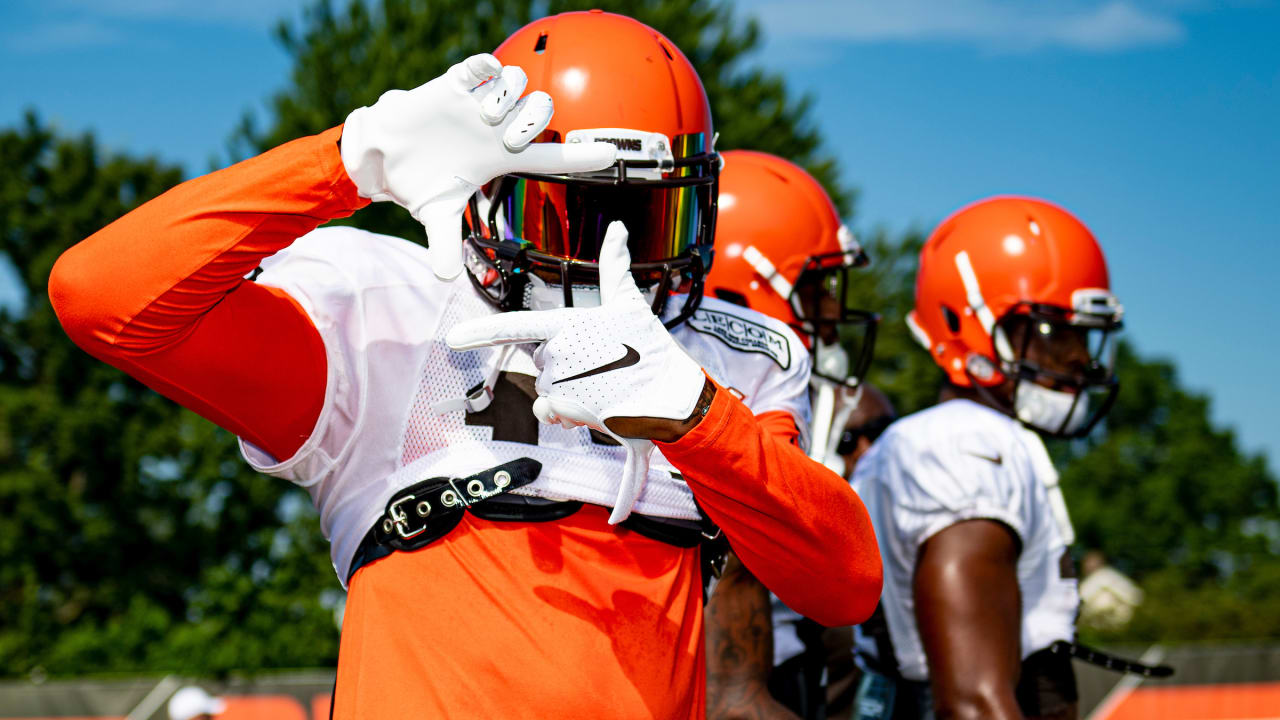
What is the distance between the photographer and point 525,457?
85.6 inches

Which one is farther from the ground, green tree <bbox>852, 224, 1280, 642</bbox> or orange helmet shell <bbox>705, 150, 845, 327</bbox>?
orange helmet shell <bbox>705, 150, 845, 327</bbox>

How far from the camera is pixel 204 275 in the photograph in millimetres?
1847

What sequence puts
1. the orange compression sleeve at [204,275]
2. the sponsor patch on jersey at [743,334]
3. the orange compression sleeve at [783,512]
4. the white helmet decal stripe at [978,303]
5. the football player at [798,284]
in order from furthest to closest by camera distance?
the white helmet decal stripe at [978,303], the football player at [798,284], the sponsor patch on jersey at [743,334], the orange compression sleeve at [783,512], the orange compression sleeve at [204,275]

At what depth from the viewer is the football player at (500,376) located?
1.89 metres

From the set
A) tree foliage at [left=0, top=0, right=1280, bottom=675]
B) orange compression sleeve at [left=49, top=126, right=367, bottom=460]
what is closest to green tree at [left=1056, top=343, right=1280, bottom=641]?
tree foliage at [left=0, top=0, right=1280, bottom=675]

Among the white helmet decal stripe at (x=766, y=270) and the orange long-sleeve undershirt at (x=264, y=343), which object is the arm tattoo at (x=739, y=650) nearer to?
the orange long-sleeve undershirt at (x=264, y=343)

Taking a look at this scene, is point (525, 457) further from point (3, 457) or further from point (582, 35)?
point (3, 457)

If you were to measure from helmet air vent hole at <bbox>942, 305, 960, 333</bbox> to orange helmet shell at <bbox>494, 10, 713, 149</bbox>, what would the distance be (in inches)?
82.2

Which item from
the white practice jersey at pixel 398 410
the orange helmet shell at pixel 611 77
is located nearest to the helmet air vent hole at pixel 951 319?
the orange helmet shell at pixel 611 77

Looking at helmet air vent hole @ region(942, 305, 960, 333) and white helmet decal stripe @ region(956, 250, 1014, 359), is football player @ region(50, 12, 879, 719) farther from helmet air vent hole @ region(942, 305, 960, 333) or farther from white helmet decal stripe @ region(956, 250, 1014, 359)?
helmet air vent hole @ region(942, 305, 960, 333)

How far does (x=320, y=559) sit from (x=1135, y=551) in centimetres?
3125

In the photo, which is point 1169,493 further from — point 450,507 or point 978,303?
point 450,507

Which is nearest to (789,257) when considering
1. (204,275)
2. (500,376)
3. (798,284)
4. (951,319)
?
(798,284)

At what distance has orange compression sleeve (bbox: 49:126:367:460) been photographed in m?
1.84
